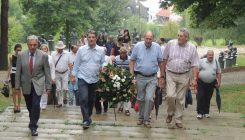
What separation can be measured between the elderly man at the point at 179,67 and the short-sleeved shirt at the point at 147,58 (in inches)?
7.4

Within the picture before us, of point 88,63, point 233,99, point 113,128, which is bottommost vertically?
point 233,99

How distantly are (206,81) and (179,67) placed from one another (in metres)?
2.10

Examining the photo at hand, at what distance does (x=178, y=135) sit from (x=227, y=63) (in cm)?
2564

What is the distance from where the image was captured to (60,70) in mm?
14023

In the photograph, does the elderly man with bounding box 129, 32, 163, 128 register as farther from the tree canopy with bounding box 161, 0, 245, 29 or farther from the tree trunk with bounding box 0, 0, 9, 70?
the tree trunk with bounding box 0, 0, 9, 70

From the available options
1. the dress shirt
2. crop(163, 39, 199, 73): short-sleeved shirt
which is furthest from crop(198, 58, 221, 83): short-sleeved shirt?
the dress shirt

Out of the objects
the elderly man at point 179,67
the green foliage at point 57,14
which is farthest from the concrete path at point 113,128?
the green foliage at point 57,14

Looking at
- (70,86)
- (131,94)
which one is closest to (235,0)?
(70,86)

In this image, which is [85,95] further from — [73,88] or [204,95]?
[73,88]

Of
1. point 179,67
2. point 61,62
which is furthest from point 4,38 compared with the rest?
point 179,67

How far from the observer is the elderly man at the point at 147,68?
10.7 meters

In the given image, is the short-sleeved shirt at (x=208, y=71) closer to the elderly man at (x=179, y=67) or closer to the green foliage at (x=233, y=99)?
the elderly man at (x=179, y=67)

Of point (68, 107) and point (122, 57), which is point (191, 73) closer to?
point (122, 57)

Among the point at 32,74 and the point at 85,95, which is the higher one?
the point at 32,74
